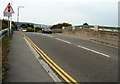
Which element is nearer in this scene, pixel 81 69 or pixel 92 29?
pixel 81 69

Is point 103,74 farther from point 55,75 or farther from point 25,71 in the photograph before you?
point 25,71

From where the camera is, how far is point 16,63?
31.9 ft

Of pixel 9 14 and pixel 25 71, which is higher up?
pixel 9 14

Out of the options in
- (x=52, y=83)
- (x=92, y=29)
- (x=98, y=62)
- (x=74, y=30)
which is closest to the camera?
(x=52, y=83)

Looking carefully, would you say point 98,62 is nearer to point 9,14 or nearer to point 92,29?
point 9,14

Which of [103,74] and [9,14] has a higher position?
[9,14]

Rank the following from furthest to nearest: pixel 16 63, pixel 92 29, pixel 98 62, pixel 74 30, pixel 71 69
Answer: pixel 74 30
pixel 92 29
pixel 98 62
pixel 16 63
pixel 71 69

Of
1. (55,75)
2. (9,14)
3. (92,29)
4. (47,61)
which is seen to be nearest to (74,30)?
(92,29)

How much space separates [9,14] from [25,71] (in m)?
11.6

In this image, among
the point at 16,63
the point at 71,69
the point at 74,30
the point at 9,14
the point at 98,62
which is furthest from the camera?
the point at 74,30

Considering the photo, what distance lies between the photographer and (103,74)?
8297mm

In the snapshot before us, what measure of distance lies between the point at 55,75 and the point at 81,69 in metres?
1.35

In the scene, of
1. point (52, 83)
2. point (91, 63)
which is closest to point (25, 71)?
point (52, 83)

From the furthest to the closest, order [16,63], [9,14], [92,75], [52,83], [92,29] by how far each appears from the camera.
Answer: [92,29], [9,14], [16,63], [92,75], [52,83]
